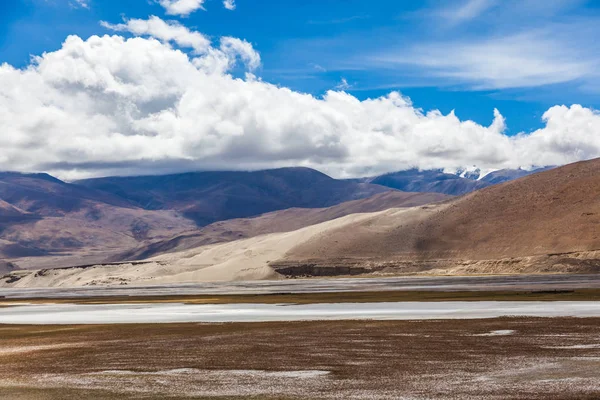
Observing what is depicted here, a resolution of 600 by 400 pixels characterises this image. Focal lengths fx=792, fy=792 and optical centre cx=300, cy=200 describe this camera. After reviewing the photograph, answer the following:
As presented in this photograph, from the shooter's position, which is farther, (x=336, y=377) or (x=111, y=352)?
(x=111, y=352)

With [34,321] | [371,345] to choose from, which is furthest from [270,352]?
[34,321]

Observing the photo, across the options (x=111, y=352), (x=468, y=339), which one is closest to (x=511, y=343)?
(x=468, y=339)

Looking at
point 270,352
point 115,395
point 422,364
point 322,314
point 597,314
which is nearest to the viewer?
point 115,395

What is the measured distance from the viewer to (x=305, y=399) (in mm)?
22031

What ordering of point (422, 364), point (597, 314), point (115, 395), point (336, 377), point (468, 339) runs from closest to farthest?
point (115, 395) < point (336, 377) < point (422, 364) < point (468, 339) < point (597, 314)

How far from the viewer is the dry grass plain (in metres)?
23.3

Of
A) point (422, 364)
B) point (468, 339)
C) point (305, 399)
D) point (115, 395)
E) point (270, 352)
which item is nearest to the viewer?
point (305, 399)

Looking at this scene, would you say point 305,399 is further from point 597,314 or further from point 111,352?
point 597,314

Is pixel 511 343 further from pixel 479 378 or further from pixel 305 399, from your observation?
pixel 305 399

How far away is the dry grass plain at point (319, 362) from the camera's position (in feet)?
76.5

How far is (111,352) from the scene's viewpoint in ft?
113

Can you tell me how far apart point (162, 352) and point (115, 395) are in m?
10.6

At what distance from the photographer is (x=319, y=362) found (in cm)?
2934

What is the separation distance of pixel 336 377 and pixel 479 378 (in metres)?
4.52
